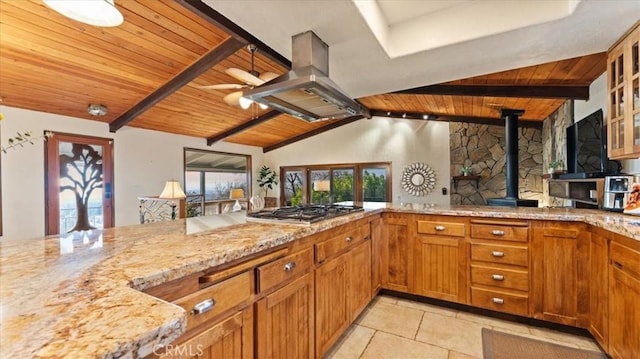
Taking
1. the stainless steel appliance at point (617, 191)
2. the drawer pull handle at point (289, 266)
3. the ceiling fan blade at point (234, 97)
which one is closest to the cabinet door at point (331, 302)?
the drawer pull handle at point (289, 266)

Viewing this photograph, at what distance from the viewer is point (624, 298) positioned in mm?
1619

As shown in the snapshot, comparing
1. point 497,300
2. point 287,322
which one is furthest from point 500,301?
point 287,322

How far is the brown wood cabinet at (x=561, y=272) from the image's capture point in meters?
2.09

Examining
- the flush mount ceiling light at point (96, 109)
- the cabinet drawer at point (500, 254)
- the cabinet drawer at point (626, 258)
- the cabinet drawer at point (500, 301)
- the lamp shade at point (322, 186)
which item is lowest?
the cabinet drawer at point (500, 301)

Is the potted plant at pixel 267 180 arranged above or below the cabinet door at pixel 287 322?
above

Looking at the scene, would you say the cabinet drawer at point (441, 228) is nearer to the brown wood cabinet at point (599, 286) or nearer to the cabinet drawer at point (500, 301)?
the cabinet drawer at point (500, 301)

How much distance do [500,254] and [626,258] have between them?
2.67 ft

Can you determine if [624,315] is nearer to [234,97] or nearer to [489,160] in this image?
[234,97]

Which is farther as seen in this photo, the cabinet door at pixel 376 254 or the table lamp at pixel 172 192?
the table lamp at pixel 172 192

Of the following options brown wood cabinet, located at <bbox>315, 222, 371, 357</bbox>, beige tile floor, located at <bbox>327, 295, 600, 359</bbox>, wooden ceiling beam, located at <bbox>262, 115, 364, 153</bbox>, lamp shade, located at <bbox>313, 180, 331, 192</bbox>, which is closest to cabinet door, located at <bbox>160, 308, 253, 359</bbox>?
brown wood cabinet, located at <bbox>315, 222, 371, 357</bbox>

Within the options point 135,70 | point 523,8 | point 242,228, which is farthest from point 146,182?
point 523,8

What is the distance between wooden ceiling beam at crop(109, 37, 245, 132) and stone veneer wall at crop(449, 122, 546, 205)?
16.5ft

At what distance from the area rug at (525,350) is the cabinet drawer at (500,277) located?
1.28 feet

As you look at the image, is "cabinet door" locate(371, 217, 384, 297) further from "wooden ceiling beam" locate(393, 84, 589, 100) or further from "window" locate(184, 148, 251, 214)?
"window" locate(184, 148, 251, 214)
